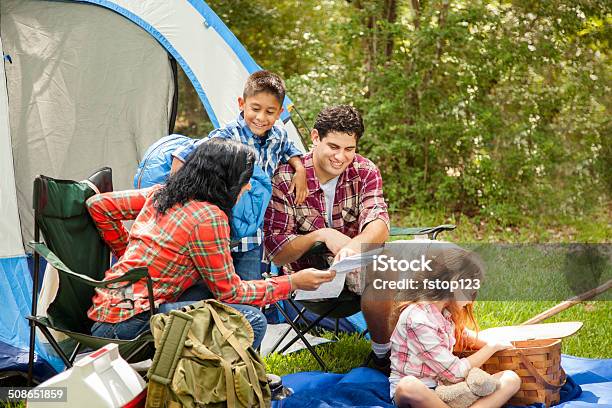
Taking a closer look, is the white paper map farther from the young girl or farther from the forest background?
the forest background

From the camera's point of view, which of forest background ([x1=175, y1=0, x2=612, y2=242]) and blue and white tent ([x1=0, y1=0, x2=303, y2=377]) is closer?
blue and white tent ([x1=0, y1=0, x2=303, y2=377])

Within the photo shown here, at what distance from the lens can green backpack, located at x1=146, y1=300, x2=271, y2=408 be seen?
96.7 inches

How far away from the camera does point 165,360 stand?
2479 mm

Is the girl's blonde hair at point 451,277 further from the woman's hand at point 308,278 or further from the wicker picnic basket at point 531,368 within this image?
the woman's hand at point 308,278

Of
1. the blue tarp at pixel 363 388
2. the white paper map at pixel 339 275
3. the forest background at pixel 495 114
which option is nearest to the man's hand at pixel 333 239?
the white paper map at pixel 339 275

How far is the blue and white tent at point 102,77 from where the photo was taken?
416cm

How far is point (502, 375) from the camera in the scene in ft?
9.74

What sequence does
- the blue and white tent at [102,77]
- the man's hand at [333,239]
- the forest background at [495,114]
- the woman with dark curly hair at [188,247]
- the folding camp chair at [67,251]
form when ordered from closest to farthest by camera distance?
1. the woman with dark curly hair at [188,247]
2. the folding camp chair at [67,251]
3. the man's hand at [333,239]
4. the blue and white tent at [102,77]
5. the forest background at [495,114]

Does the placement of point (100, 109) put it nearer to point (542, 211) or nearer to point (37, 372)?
point (37, 372)

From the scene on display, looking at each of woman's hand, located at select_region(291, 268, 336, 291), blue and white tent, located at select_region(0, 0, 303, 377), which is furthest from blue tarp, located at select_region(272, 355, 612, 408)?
blue and white tent, located at select_region(0, 0, 303, 377)

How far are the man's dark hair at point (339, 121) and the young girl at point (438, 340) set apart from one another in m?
0.60

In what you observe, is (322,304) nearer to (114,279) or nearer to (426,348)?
(426,348)

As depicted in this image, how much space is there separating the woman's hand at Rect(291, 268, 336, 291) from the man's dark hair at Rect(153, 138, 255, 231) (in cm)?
34

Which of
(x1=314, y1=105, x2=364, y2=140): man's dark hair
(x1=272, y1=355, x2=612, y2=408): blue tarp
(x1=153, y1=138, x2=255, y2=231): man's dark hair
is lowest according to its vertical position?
(x1=272, y1=355, x2=612, y2=408): blue tarp
